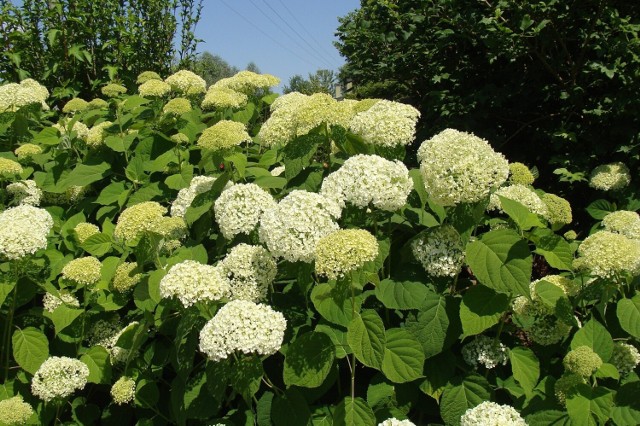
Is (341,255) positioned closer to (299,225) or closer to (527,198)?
(299,225)

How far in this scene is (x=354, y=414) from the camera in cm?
192

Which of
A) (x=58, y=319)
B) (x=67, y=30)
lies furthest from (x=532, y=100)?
(x=67, y=30)

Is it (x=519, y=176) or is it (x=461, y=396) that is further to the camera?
(x=519, y=176)

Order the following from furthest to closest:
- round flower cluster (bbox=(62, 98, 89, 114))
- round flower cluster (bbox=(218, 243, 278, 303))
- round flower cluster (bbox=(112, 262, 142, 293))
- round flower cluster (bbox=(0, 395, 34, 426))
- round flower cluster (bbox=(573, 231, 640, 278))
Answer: round flower cluster (bbox=(62, 98, 89, 114)) → round flower cluster (bbox=(112, 262, 142, 293)) → round flower cluster (bbox=(0, 395, 34, 426)) → round flower cluster (bbox=(218, 243, 278, 303)) → round flower cluster (bbox=(573, 231, 640, 278))

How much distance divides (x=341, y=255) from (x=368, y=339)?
319 millimetres

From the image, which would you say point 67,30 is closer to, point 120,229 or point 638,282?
point 120,229

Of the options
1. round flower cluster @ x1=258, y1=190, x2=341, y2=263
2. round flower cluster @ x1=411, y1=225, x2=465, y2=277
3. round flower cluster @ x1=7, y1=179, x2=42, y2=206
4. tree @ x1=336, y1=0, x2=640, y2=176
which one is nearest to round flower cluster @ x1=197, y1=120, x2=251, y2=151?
round flower cluster @ x1=258, y1=190, x2=341, y2=263

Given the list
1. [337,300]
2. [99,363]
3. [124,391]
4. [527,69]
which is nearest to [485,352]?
[337,300]

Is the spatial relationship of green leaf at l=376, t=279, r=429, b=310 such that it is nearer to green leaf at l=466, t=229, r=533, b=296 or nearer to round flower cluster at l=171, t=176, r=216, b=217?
green leaf at l=466, t=229, r=533, b=296

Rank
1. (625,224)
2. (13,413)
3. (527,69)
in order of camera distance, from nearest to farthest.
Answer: (13,413)
(625,224)
(527,69)

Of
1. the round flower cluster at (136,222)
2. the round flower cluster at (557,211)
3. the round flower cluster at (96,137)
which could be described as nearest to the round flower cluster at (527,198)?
the round flower cluster at (557,211)

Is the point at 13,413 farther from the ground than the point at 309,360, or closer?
closer

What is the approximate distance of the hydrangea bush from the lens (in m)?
1.95

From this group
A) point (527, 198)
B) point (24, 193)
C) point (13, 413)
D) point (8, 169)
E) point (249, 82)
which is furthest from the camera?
point (249, 82)
